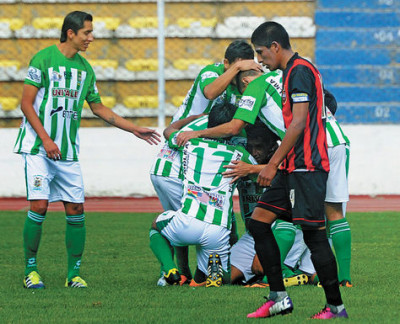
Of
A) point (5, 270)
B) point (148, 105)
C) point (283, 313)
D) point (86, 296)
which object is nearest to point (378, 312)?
point (283, 313)

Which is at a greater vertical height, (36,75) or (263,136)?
(36,75)

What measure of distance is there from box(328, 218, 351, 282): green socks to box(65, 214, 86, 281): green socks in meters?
1.78

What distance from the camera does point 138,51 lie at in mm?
14586

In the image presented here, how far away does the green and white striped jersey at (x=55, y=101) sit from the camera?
20.1 ft

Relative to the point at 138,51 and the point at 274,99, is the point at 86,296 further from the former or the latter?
the point at 138,51

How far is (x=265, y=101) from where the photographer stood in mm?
5688

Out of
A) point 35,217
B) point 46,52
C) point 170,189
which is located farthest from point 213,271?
point 46,52

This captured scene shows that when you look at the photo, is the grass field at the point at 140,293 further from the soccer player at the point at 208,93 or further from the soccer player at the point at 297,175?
the soccer player at the point at 208,93

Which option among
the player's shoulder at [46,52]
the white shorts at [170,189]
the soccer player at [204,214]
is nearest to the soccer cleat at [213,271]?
the soccer player at [204,214]

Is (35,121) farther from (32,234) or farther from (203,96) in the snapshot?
(203,96)

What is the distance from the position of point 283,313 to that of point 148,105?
385 inches

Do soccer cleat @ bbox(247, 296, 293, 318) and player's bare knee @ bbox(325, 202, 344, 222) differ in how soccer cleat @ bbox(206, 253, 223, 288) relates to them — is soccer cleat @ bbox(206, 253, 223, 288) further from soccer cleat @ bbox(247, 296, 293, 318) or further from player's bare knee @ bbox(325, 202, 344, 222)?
soccer cleat @ bbox(247, 296, 293, 318)

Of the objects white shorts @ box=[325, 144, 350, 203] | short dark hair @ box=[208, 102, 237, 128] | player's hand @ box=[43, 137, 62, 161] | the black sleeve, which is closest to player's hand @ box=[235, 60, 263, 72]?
short dark hair @ box=[208, 102, 237, 128]

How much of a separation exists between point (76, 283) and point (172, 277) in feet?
2.21
